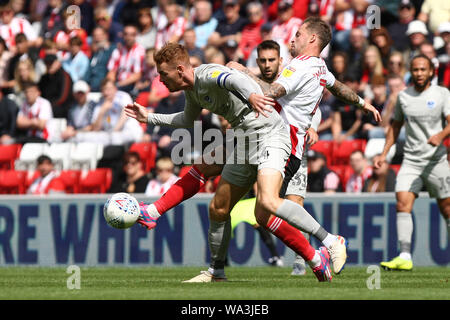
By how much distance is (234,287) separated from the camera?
25.9 ft

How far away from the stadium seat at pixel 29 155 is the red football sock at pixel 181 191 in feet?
25.2

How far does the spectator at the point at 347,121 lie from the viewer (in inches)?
582

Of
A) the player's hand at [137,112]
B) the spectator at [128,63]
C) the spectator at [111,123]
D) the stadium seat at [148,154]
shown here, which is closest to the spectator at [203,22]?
the spectator at [128,63]

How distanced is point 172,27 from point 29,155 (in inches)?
142

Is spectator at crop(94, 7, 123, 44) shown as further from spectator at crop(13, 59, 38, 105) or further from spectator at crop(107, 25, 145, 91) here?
spectator at crop(13, 59, 38, 105)

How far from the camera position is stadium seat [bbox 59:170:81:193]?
1529cm

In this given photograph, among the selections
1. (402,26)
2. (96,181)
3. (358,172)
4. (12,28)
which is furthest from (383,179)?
(12,28)

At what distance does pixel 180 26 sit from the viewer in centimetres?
1781

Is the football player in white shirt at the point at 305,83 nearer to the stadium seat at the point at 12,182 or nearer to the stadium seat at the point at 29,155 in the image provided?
the stadium seat at the point at 12,182

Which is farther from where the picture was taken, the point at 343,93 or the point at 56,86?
the point at 56,86

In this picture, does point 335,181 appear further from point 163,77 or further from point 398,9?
point 163,77

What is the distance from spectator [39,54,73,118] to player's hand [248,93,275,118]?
10.4 metres

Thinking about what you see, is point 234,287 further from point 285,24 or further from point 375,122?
point 285,24

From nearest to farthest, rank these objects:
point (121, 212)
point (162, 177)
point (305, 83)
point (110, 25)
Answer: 1. point (121, 212)
2. point (305, 83)
3. point (162, 177)
4. point (110, 25)
